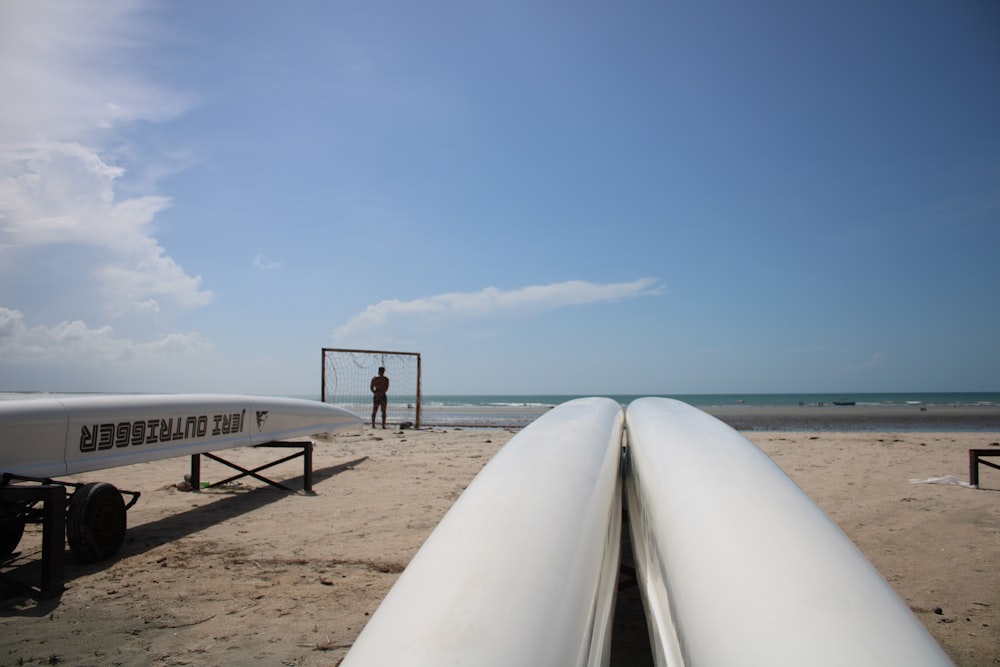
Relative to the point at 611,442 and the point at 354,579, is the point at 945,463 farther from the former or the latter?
the point at 354,579

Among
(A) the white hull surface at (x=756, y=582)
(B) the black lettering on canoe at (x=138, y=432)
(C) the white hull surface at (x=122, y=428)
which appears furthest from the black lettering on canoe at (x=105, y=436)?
(A) the white hull surface at (x=756, y=582)

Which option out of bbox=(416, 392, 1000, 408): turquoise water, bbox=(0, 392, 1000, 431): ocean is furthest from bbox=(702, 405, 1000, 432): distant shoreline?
bbox=(416, 392, 1000, 408): turquoise water

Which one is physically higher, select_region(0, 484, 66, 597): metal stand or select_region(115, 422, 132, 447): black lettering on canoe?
select_region(115, 422, 132, 447): black lettering on canoe

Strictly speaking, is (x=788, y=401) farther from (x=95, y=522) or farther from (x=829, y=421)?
(x=95, y=522)

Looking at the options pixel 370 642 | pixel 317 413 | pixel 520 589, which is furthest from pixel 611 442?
pixel 317 413

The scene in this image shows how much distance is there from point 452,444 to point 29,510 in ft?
24.7

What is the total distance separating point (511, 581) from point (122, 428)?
403cm

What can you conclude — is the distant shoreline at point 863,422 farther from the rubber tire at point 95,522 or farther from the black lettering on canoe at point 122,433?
the rubber tire at point 95,522

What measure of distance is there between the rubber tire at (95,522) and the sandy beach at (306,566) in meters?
0.11

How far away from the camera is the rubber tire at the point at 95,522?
358 cm

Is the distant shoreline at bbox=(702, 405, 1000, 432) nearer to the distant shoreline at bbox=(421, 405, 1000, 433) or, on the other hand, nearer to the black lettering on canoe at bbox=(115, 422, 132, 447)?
the distant shoreline at bbox=(421, 405, 1000, 433)

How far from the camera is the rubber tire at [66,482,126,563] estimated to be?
3580 mm

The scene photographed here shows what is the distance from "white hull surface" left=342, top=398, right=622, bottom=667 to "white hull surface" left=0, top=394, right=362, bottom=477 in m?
3.16

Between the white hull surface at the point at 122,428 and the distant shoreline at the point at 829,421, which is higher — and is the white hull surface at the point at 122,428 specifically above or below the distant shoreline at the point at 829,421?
above
